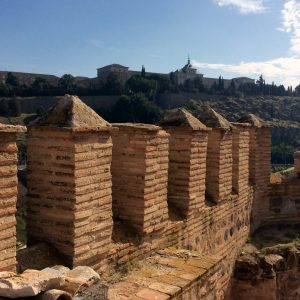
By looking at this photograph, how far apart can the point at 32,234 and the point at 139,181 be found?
1467mm

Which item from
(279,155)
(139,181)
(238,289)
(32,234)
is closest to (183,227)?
(139,181)

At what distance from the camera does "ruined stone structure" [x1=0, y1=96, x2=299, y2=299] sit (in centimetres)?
438

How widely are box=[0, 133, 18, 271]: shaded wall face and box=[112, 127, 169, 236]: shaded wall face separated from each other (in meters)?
1.84

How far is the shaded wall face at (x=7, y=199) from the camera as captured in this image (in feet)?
12.2

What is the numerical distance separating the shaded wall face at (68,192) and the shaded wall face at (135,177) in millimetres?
766

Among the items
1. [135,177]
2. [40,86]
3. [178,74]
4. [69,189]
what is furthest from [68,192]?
[178,74]

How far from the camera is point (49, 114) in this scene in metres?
4.58

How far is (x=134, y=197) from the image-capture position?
18.0ft

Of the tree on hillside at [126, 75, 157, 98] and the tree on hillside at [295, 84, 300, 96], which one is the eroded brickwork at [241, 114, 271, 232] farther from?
the tree on hillside at [295, 84, 300, 96]

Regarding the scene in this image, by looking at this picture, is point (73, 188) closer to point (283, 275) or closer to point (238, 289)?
point (238, 289)

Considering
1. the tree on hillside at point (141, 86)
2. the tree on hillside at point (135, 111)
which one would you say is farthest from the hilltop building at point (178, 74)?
the tree on hillside at point (135, 111)

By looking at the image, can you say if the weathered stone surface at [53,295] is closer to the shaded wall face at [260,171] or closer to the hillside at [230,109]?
the shaded wall face at [260,171]

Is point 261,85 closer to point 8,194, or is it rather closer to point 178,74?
point 178,74

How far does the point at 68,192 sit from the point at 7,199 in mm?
705
